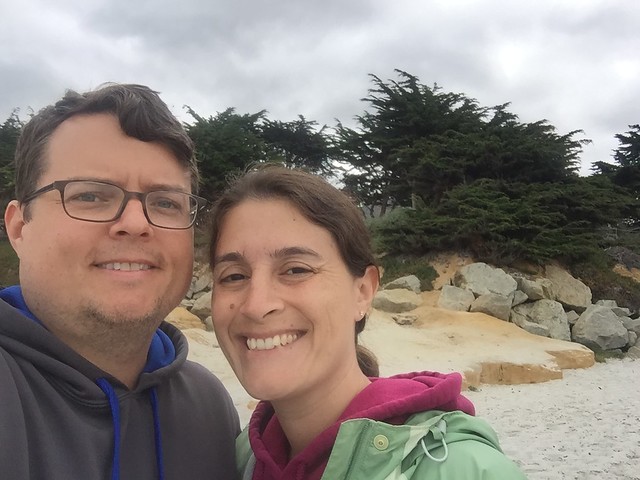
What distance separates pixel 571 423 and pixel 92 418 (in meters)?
7.48

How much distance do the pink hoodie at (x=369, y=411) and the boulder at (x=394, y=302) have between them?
1128 centimetres

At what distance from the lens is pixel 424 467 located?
131 cm

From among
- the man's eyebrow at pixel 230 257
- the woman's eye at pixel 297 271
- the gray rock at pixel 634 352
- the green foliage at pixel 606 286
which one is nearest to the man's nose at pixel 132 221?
the man's eyebrow at pixel 230 257

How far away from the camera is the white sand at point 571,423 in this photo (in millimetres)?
5484

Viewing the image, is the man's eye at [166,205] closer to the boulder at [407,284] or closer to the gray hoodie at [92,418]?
the gray hoodie at [92,418]

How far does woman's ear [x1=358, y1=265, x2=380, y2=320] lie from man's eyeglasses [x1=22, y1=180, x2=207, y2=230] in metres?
0.66

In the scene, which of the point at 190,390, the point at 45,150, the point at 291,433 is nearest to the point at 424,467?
the point at 291,433

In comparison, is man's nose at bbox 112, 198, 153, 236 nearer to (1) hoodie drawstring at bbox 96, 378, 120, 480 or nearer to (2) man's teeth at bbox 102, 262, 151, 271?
(2) man's teeth at bbox 102, 262, 151, 271

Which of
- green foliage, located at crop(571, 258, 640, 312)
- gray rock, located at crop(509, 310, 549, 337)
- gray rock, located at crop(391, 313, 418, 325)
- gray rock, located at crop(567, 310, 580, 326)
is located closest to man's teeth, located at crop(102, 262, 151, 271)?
gray rock, located at crop(391, 313, 418, 325)

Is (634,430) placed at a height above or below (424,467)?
below

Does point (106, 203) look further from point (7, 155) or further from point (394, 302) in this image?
point (7, 155)

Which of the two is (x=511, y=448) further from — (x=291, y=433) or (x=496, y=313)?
(x=496, y=313)

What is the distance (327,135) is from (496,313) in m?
13.7

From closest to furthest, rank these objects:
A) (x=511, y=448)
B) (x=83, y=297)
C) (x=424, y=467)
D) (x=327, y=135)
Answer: (x=424, y=467) → (x=83, y=297) → (x=511, y=448) → (x=327, y=135)
